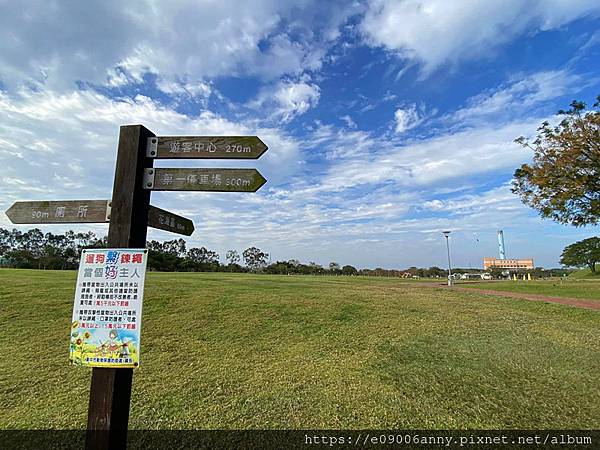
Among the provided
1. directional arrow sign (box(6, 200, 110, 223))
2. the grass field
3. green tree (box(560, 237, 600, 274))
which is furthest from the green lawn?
green tree (box(560, 237, 600, 274))

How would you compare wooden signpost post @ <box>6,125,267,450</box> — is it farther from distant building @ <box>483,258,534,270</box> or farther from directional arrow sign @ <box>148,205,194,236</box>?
distant building @ <box>483,258,534,270</box>

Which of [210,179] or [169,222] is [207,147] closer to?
[210,179]

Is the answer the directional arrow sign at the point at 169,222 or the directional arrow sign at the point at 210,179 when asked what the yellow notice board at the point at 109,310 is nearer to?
the directional arrow sign at the point at 169,222

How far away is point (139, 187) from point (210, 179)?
1.65 feet

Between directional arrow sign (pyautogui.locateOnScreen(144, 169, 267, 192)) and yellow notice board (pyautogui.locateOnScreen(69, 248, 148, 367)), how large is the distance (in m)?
0.58

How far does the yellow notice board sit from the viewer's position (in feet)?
6.91

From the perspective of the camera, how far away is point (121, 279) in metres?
2.18

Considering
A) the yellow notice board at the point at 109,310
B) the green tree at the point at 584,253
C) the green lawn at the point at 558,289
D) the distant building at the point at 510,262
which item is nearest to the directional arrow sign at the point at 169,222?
the yellow notice board at the point at 109,310

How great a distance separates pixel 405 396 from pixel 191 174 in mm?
3289

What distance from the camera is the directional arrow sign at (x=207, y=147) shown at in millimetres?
2578

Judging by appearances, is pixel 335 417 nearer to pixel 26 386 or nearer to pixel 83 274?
pixel 83 274

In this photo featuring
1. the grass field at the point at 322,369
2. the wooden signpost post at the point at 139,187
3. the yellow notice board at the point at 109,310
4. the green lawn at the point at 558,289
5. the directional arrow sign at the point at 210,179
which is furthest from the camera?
the green lawn at the point at 558,289

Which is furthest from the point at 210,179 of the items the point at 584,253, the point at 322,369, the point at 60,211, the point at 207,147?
the point at 584,253

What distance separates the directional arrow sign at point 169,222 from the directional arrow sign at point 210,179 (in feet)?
0.80
